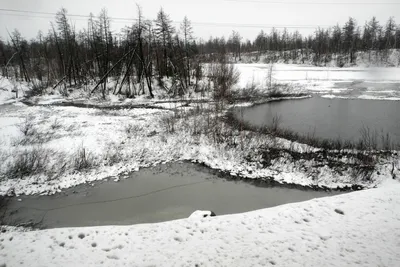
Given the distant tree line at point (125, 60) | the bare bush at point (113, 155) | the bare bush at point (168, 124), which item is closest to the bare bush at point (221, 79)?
the distant tree line at point (125, 60)

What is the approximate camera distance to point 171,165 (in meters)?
12.1

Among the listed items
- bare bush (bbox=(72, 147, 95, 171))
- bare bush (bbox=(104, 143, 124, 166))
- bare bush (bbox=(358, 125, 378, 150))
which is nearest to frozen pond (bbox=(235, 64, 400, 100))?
bare bush (bbox=(358, 125, 378, 150))

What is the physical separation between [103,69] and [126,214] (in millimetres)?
30447

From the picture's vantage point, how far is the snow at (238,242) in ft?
14.3

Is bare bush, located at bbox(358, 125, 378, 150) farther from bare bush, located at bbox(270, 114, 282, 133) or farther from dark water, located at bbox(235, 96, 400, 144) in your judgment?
bare bush, located at bbox(270, 114, 282, 133)

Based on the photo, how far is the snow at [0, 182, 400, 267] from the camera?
4.35 meters

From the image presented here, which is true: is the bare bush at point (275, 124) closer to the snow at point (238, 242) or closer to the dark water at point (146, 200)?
the dark water at point (146, 200)

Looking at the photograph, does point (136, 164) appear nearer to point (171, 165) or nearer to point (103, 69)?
point (171, 165)

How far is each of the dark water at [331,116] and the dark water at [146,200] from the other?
24.4 feet

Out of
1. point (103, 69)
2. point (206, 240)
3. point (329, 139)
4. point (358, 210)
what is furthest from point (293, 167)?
point (103, 69)

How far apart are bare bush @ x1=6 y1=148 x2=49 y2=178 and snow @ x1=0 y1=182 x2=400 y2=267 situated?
623 cm

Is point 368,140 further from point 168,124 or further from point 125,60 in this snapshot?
point 125,60

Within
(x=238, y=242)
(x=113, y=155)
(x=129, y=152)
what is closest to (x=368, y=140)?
(x=238, y=242)

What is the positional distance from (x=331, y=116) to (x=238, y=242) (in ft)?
57.7
